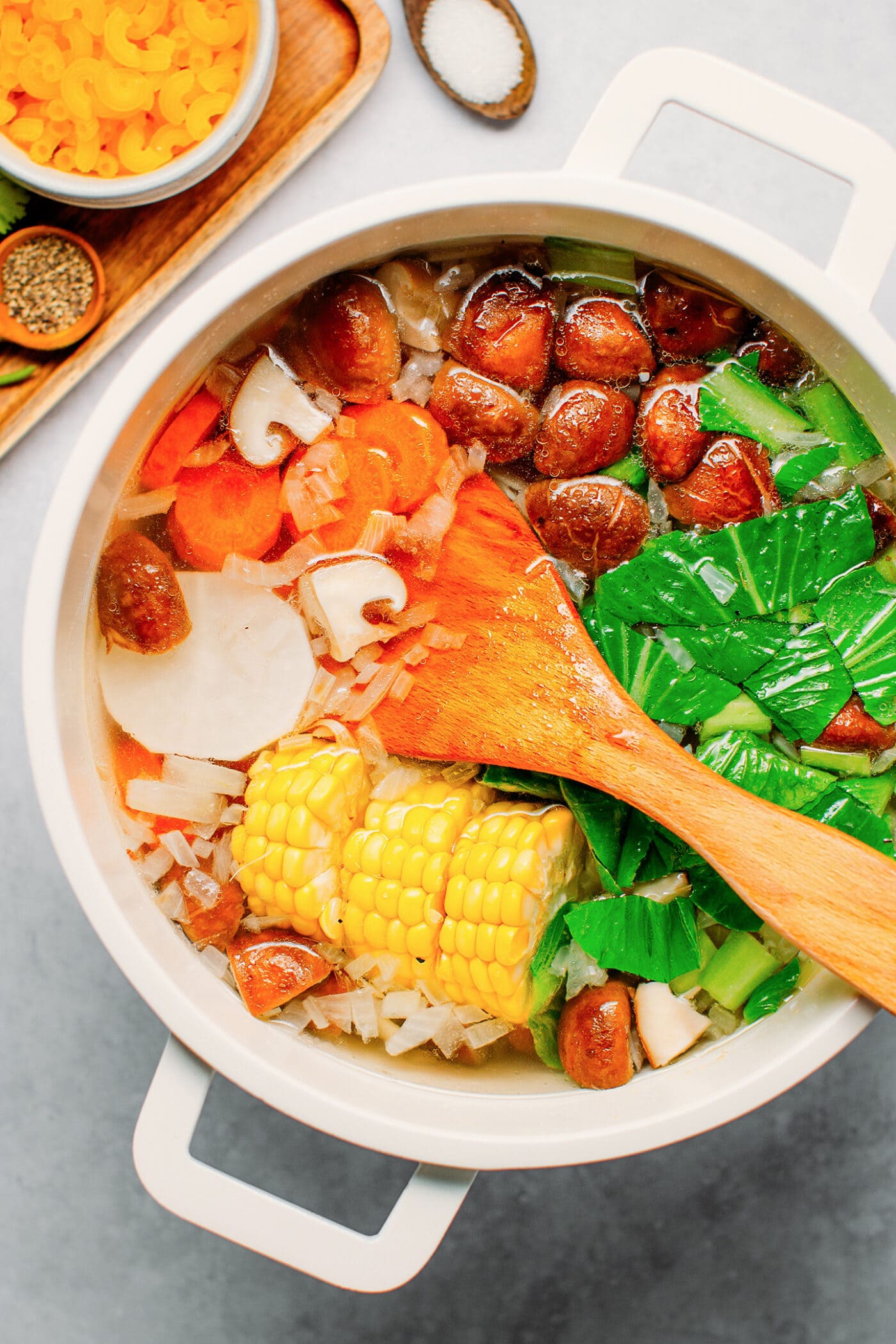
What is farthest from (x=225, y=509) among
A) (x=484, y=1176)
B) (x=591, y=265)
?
(x=484, y=1176)

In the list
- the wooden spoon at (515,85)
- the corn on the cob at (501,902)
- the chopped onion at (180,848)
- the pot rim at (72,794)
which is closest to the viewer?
the pot rim at (72,794)

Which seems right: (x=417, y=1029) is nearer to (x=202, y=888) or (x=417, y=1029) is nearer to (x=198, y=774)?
(x=202, y=888)

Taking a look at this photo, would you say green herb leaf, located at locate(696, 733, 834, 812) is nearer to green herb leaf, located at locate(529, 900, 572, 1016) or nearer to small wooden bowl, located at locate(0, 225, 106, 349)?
green herb leaf, located at locate(529, 900, 572, 1016)

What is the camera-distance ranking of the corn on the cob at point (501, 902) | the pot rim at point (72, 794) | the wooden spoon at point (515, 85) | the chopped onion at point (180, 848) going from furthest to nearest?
the wooden spoon at point (515, 85) → the chopped onion at point (180, 848) → the corn on the cob at point (501, 902) → the pot rim at point (72, 794)

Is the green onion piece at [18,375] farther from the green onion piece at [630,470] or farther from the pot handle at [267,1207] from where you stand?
the pot handle at [267,1207]

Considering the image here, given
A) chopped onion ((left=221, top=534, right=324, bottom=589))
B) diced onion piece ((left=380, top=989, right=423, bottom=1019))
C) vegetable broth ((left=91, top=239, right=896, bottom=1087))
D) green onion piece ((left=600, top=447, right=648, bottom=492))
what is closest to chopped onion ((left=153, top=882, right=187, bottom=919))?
vegetable broth ((left=91, top=239, right=896, bottom=1087))

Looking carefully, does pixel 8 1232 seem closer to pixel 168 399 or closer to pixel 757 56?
pixel 168 399

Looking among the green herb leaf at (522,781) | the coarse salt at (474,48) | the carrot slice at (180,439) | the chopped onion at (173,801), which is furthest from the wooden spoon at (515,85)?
the chopped onion at (173,801)
